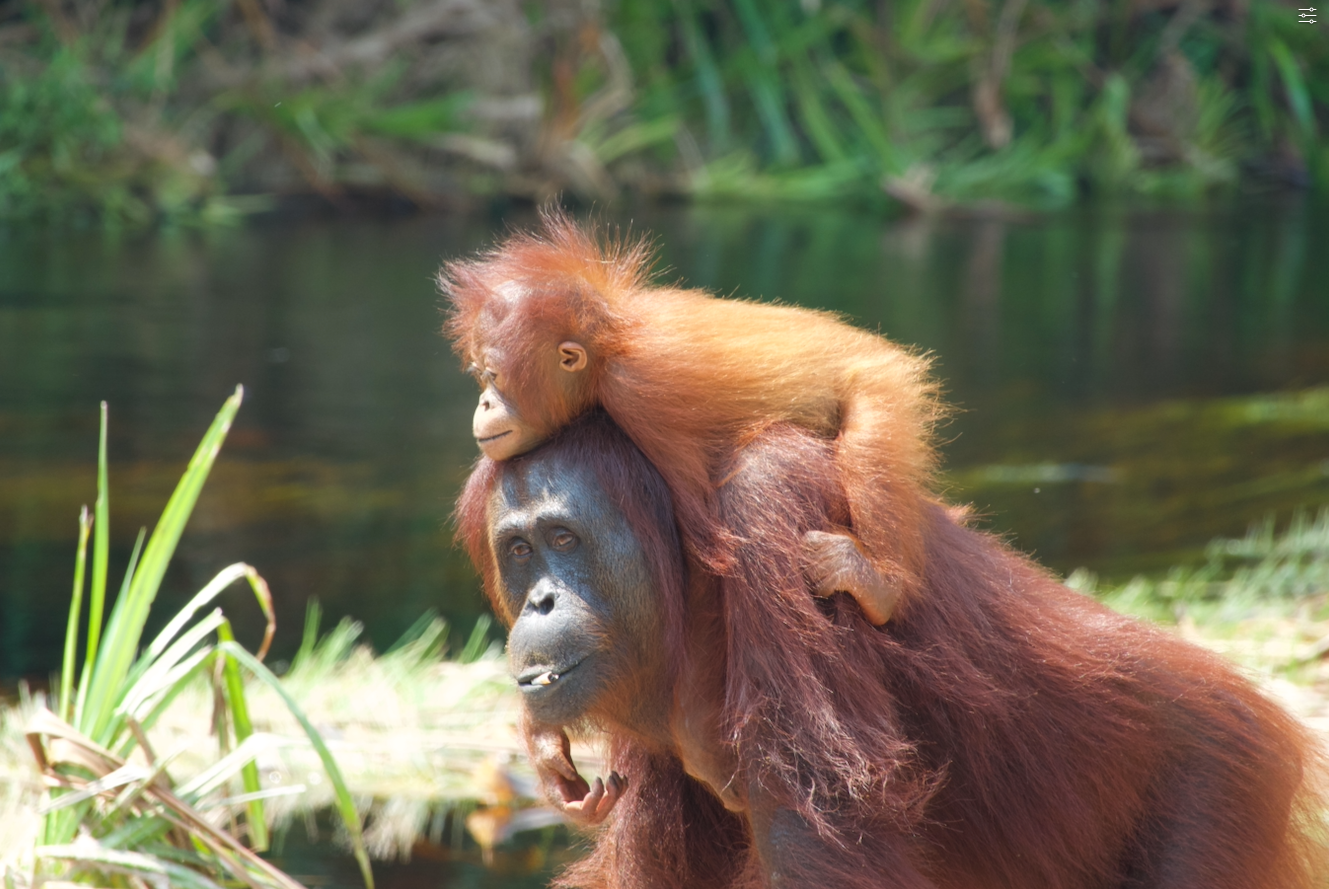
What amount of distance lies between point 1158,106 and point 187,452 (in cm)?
1338

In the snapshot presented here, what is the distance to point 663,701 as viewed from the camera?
7.74 ft

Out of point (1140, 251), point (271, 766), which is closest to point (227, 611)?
point (271, 766)

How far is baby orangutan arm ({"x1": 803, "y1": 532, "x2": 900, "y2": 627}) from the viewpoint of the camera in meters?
2.17

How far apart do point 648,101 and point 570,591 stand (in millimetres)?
13820

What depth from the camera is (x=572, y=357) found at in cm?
222

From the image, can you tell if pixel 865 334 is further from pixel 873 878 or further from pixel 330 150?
pixel 330 150

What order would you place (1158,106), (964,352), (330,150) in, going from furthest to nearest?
1. (1158,106)
2. (330,150)
3. (964,352)

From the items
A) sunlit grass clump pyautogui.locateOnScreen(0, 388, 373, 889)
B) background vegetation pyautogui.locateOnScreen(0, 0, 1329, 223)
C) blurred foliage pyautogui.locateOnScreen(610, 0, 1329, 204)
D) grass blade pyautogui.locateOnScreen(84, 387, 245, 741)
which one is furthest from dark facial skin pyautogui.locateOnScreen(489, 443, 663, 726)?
blurred foliage pyautogui.locateOnScreen(610, 0, 1329, 204)

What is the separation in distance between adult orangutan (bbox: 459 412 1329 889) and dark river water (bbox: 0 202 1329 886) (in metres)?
1.30

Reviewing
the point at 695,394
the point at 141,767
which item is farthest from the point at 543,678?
the point at 141,767

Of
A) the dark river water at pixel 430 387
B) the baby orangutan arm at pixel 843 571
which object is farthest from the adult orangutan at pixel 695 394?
the dark river water at pixel 430 387

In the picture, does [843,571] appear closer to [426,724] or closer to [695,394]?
[695,394]

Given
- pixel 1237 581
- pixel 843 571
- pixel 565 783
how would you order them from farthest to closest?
pixel 1237 581 < pixel 565 783 < pixel 843 571

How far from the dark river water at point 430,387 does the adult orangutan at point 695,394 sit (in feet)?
5.18
